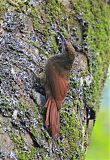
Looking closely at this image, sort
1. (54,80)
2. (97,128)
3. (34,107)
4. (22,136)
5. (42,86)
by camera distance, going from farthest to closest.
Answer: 1. (97,128)
2. (54,80)
3. (42,86)
4. (34,107)
5. (22,136)

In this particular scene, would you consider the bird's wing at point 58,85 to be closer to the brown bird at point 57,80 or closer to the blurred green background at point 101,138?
the brown bird at point 57,80

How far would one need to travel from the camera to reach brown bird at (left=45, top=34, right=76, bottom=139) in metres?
1.81

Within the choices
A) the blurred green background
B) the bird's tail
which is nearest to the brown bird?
the bird's tail

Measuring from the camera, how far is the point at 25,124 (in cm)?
162

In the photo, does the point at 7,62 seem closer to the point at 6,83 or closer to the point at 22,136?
the point at 6,83

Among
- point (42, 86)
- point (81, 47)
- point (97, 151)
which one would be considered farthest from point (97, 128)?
point (42, 86)

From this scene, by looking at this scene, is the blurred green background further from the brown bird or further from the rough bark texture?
the brown bird

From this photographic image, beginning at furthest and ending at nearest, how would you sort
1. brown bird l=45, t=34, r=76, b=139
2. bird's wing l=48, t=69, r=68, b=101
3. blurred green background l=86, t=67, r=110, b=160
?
blurred green background l=86, t=67, r=110, b=160 < bird's wing l=48, t=69, r=68, b=101 < brown bird l=45, t=34, r=76, b=139

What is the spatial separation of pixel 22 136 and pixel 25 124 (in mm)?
56

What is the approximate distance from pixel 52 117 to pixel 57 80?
1.06 feet

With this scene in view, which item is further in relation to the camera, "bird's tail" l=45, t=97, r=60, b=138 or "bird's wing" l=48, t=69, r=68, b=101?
"bird's wing" l=48, t=69, r=68, b=101

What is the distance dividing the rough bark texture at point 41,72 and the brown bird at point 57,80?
3cm

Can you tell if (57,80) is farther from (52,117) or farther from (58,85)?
(52,117)

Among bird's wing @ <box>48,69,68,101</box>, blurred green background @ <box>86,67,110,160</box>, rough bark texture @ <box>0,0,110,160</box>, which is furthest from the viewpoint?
blurred green background @ <box>86,67,110,160</box>
